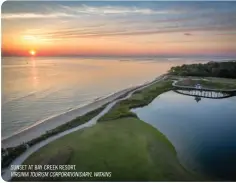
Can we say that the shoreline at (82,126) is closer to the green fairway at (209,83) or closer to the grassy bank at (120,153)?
the grassy bank at (120,153)

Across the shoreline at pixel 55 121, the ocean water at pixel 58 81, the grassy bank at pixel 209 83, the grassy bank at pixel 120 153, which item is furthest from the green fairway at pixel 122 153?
the grassy bank at pixel 209 83

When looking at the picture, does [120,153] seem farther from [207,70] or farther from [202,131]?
[207,70]

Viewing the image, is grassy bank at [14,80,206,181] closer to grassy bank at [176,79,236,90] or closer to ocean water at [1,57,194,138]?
ocean water at [1,57,194,138]

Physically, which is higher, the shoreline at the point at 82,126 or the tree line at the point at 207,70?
the tree line at the point at 207,70

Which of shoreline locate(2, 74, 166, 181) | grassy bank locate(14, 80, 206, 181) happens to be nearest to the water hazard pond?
grassy bank locate(14, 80, 206, 181)

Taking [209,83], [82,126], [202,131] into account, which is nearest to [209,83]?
[209,83]
